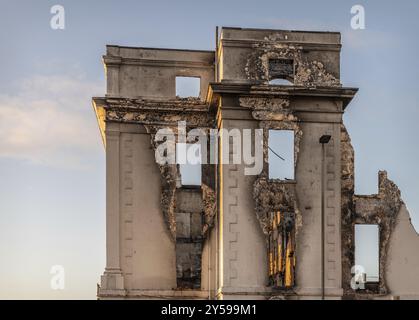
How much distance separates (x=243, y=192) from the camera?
2319 cm

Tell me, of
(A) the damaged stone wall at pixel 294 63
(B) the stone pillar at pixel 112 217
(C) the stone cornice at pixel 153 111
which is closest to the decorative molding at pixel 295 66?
(A) the damaged stone wall at pixel 294 63

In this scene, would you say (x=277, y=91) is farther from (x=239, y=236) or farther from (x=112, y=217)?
Answer: (x=112, y=217)

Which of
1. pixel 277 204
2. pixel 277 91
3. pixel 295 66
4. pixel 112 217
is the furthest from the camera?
pixel 112 217

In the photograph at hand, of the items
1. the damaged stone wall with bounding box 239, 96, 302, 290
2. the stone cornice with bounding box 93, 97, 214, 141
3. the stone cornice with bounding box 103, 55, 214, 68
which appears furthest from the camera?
the stone cornice with bounding box 103, 55, 214, 68

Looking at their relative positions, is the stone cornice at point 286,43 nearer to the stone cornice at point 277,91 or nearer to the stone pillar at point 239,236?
the stone cornice at point 277,91

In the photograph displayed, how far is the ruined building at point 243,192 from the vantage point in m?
23.1

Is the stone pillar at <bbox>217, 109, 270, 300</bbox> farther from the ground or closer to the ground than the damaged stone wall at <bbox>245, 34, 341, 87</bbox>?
→ closer to the ground

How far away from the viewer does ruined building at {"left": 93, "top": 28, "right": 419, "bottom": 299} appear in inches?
909

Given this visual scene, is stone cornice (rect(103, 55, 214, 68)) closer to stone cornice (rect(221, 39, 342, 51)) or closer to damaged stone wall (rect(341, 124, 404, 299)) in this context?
stone cornice (rect(221, 39, 342, 51))

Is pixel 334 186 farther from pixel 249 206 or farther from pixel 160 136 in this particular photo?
pixel 160 136

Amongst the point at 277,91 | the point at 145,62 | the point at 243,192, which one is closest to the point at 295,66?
the point at 277,91

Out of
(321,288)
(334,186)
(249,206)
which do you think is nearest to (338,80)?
(334,186)

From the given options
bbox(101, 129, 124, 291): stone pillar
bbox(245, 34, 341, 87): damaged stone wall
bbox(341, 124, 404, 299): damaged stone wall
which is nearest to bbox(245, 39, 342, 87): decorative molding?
bbox(245, 34, 341, 87): damaged stone wall

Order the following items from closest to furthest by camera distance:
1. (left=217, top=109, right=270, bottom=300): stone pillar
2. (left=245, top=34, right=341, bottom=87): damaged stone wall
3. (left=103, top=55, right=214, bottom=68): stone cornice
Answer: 1. (left=217, top=109, right=270, bottom=300): stone pillar
2. (left=245, top=34, right=341, bottom=87): damaged stone wall
3. (left=103, top=55, right=214, bottom=68): stone cornice
